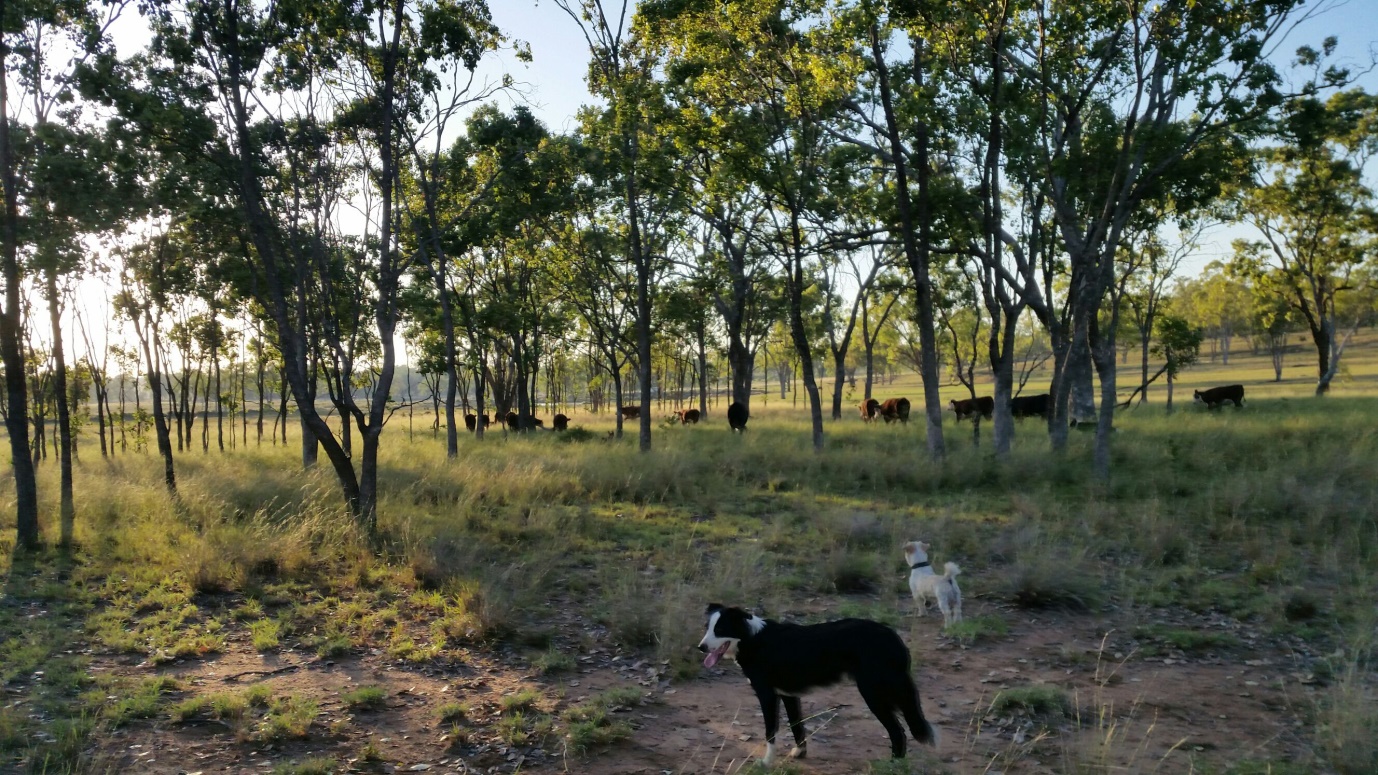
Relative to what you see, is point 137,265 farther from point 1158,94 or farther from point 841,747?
point 1158,94

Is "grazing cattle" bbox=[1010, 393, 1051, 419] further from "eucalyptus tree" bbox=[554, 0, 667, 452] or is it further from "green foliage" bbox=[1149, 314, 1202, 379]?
"eucalyptus tree" bbox=[554, 0, 667, 452]

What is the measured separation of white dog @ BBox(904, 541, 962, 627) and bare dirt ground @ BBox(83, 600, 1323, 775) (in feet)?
0.84

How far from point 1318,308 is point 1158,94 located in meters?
26.9

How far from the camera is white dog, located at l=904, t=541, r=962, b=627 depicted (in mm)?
7285

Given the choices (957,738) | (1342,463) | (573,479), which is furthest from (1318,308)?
(957,738)

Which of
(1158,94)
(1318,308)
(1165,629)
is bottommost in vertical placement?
(1165,629)

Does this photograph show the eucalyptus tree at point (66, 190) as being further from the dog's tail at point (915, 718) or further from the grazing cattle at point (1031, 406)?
the grazing cattle at point (1031, 406)

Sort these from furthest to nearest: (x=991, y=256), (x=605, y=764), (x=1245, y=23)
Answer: (x=991, y=256) → (x=1245, y=23) → (x=605, y=764)

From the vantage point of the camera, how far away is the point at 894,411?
3253 centimetres

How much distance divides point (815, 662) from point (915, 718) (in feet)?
1.97

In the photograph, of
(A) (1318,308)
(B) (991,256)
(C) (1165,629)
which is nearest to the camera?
(C) (1165,629)

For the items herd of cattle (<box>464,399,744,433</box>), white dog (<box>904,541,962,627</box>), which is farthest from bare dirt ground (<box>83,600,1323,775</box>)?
herd of cattle (<box>464,399,744,433</box>)

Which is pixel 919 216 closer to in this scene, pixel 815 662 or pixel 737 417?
pixel 815 662

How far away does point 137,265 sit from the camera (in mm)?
17266
